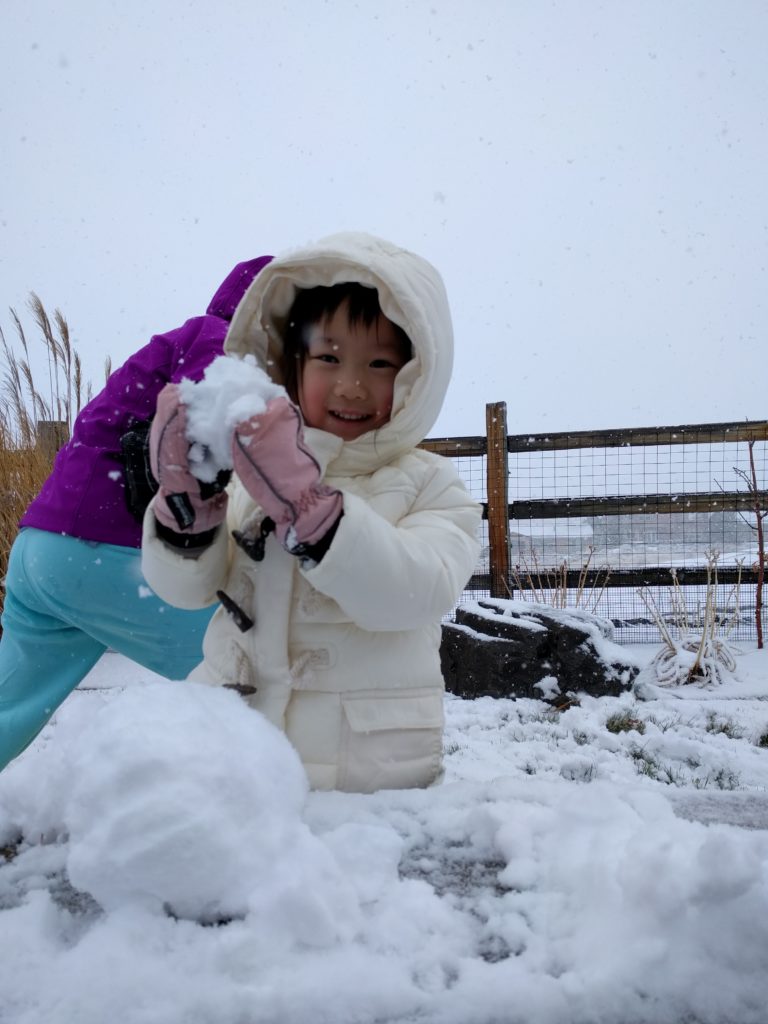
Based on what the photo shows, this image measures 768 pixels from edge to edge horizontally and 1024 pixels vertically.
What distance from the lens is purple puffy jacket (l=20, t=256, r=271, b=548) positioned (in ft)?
6.08

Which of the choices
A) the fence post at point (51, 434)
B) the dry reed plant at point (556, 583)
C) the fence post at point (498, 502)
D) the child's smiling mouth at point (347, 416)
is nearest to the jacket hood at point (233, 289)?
the child's smiling mouth at point (347, 416)

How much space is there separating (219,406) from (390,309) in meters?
0.45

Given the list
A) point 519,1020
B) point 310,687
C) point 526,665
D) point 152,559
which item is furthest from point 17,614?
point 526,665

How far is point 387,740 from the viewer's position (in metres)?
1.33

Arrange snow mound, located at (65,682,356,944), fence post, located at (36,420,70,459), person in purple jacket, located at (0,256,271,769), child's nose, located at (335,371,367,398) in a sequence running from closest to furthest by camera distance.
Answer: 1. snow mound, located at (65,682,356,944)
2. child's nose, located at (335,371,367,398)
3. person in purple jacket, located at (0,256,271,769)
4. fence post, located at (36,420,70,459)

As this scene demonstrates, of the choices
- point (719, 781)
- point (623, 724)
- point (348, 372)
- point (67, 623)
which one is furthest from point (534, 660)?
point (348, 372)

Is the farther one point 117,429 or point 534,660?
point 534,660

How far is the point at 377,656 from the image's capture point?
133 cm

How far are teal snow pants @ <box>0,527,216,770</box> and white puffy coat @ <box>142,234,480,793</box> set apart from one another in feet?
1.47

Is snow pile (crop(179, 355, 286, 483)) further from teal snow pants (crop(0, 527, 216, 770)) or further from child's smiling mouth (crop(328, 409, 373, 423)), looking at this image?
teal snow pants (crop(0, 527, 216, 770))

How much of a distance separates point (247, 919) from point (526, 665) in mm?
3469

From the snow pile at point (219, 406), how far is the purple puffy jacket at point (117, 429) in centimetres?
69

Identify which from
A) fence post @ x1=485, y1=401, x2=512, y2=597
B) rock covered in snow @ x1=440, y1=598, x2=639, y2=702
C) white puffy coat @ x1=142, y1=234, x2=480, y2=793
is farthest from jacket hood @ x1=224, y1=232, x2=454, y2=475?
fence post @ x1=485, y1=401, x2=512, y2=597

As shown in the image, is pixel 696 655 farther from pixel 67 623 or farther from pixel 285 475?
pixel 285 475
